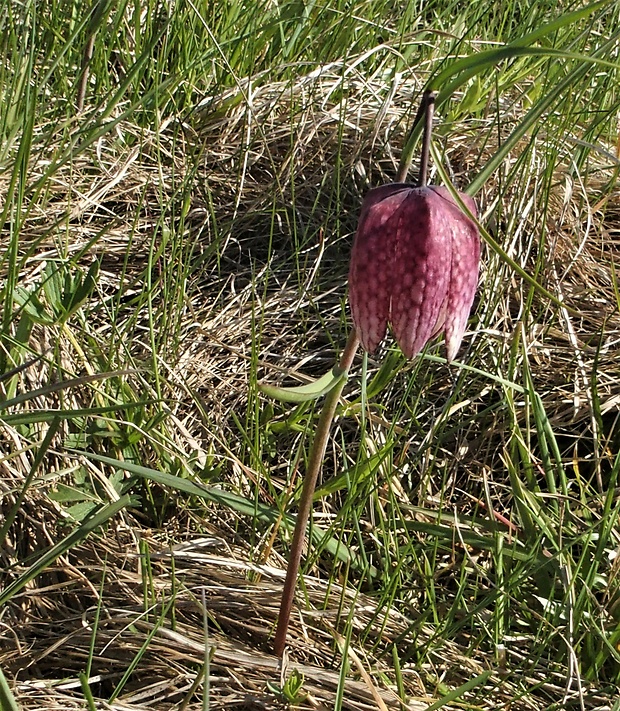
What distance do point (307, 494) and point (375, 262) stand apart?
0.29 m

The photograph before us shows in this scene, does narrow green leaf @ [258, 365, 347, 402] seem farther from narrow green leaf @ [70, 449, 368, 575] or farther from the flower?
A: narrow green leaf @ [70, 449, 368, 575]

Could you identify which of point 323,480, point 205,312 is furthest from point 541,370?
point 205,312

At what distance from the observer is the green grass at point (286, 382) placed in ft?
3.70

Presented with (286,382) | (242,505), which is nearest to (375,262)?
(242,505)

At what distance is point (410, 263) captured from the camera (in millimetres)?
901

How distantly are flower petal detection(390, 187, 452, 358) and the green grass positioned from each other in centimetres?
4

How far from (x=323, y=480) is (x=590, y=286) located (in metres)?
0.59

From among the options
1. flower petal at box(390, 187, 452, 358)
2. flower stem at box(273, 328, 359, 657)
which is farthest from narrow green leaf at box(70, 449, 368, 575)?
flower petal at box(390, 187, 452, 358)

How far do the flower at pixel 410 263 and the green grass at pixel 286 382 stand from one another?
0.13 ft

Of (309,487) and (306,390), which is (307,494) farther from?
(306,390)

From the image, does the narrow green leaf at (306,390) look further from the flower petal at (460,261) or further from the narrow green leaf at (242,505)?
the narrow green leaf at (242,505)

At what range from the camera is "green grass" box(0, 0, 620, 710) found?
3.70 feet

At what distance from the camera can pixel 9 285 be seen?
1.25 metres

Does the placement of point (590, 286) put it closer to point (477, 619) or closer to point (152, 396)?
point (477, 619)
